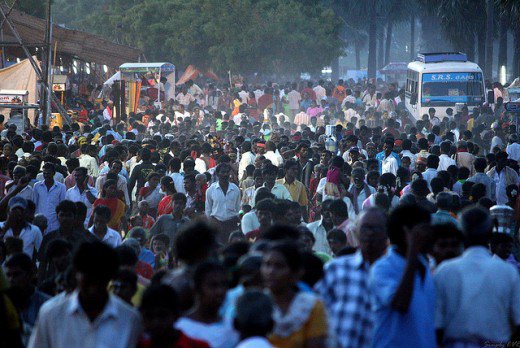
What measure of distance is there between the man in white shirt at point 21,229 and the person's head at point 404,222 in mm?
4778

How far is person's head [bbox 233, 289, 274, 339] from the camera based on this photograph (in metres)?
4.82

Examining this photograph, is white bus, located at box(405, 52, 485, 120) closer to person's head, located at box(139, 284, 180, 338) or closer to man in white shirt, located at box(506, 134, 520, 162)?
man in white shirt, located at box(506, 134, 520, 162)

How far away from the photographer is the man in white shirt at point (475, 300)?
242 inches

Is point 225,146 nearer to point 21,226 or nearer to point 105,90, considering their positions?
point 21,226

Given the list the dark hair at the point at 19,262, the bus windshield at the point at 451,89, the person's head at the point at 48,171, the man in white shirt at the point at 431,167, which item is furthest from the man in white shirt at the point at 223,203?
the bus windshield at the point at 451,89

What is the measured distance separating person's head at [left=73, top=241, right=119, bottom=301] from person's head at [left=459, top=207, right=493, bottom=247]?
2.01 m

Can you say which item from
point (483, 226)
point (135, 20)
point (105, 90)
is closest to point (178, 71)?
point (135, 20)

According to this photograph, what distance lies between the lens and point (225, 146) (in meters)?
18.8

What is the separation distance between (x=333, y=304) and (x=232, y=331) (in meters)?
0.80

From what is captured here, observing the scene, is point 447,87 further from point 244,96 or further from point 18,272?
point 18,272

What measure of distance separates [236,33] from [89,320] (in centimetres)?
4209

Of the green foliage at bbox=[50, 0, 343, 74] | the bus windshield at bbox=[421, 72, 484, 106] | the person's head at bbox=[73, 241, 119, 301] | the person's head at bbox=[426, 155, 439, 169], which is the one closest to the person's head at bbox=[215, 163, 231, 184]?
the person's head at bbox=[426, 155, 439, 169]

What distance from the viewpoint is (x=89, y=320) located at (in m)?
5.38

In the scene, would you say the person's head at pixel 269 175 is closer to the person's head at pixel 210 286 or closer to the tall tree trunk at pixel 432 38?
the person's head at pixel 210 286
